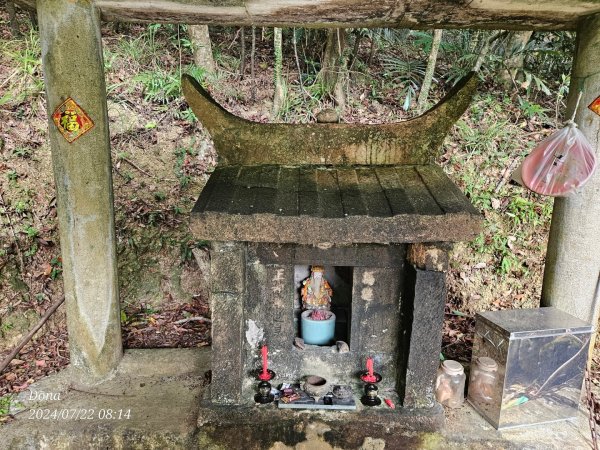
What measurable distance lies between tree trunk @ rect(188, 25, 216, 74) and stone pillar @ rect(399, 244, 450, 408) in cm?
526

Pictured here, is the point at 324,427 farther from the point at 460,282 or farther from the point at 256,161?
the point at 460,282

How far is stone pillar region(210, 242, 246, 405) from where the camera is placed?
317cm

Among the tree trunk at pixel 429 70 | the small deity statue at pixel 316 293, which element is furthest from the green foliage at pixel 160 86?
the small deity statue at pixel 316 293

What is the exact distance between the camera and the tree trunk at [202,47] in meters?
7.14

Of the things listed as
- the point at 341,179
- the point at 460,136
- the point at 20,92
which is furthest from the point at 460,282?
the point at 20,92

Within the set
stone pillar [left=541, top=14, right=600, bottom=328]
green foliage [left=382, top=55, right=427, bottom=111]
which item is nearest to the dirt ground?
green foliage [left=382, top=55, right=427, bottom=111]

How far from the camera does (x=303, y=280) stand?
3969 mm

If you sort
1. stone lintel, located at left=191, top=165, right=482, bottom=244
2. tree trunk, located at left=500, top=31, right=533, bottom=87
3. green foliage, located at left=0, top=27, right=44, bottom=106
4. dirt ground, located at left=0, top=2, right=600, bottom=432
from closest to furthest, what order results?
stone lintel, located at left=191, top=165, right=482, bottom=244 < dirt ground, located at left=0, top=2, right=600, bottom=432 < green foliage, located at left=0, top=27, right=44, bottom=106 < tree trunk, located at left=500, top=31, right=533, bottom=87

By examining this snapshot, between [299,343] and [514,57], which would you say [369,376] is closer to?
[299,343]

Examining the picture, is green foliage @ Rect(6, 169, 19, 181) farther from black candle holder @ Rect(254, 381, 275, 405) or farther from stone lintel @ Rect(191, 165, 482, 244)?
black candle holder @ Rect(254, 381, 275, 405)

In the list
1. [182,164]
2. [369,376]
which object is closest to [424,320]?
[369,376]

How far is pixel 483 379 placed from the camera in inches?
137

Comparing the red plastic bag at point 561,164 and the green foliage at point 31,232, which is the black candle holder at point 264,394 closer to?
the red plastic bag at point 561,164

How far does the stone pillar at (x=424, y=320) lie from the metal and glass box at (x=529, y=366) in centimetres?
42
